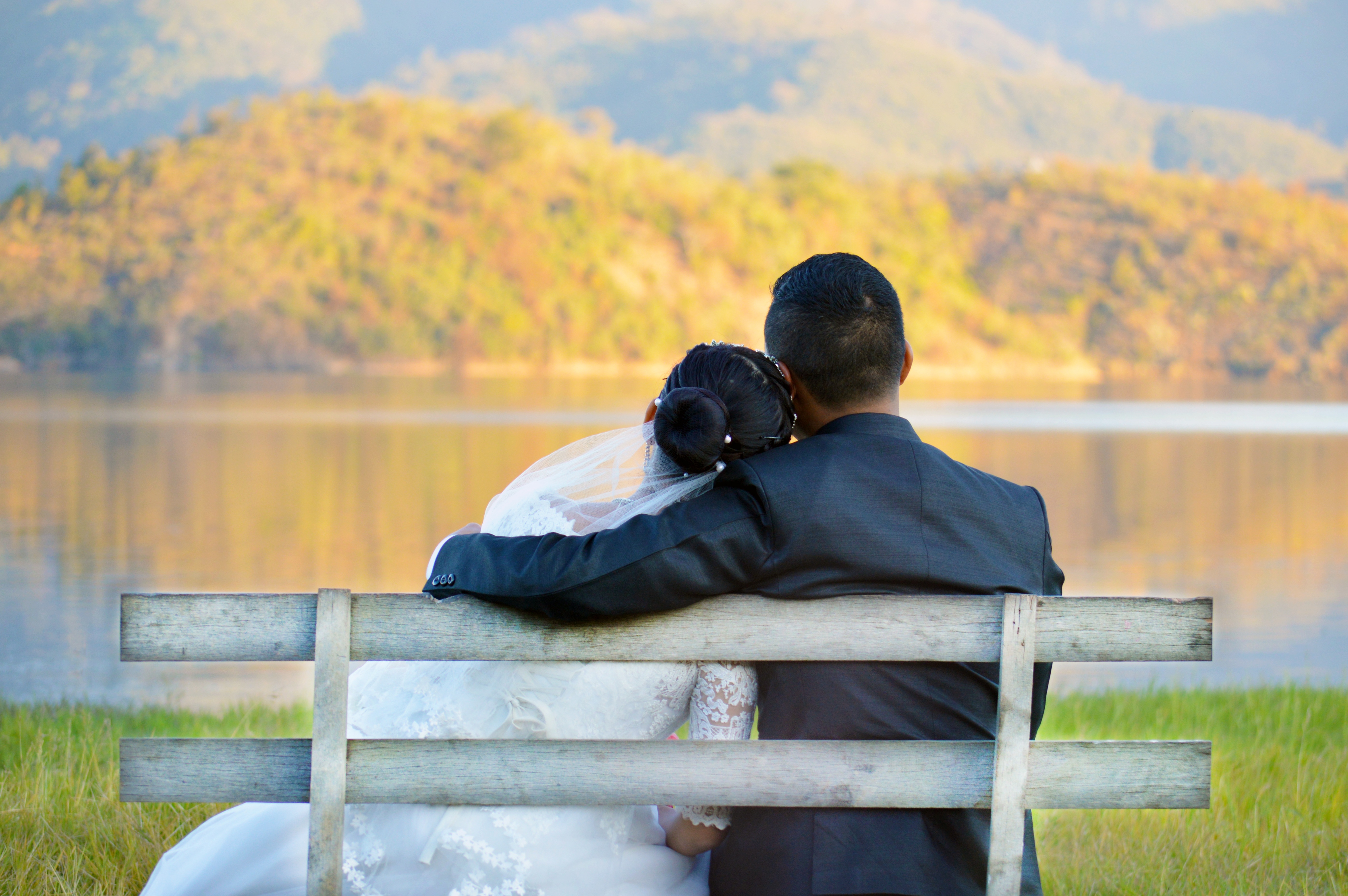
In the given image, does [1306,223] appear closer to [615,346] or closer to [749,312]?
A: [749,312]

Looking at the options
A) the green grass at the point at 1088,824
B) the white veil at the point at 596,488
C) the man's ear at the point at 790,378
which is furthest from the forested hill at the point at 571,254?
the man's ear at the point at 790,378

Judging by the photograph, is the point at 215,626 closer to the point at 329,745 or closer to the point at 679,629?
the point at 329,745

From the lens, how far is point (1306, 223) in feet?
293

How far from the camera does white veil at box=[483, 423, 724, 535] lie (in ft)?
5.85

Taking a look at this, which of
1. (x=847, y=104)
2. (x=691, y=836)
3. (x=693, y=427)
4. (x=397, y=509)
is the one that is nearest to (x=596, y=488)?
(x=693, y=427)

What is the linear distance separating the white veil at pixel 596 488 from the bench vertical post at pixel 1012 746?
0.46 meters

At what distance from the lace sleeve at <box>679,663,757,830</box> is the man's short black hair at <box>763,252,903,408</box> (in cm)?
43

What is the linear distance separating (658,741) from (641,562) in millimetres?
282

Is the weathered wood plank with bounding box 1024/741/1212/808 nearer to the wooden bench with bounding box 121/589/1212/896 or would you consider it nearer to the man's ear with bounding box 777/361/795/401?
the wooden bench with bounding box 121/589/1212/896

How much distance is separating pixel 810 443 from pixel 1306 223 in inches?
3965

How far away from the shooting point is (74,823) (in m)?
2.84

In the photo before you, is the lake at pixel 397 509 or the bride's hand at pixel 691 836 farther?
the lake at pixel 397 509

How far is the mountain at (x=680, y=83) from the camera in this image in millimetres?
136000

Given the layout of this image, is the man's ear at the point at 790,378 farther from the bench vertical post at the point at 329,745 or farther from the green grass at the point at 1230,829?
the green grass at the point at 1230,829
